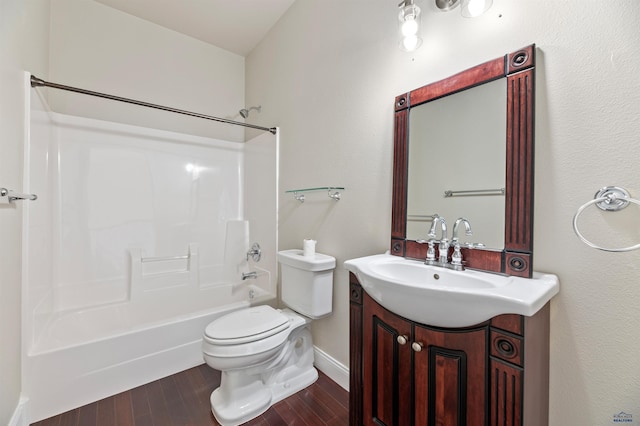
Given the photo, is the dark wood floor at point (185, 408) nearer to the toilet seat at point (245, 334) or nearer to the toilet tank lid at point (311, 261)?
the toilet seat at point (245, 334)

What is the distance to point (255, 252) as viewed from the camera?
2496mm

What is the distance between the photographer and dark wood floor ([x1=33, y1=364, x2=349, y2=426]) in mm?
1394

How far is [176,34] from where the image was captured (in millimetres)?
2516

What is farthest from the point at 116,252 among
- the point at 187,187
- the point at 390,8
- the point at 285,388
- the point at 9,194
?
the point at 390,8

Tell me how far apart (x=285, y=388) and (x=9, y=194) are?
1.68 metres

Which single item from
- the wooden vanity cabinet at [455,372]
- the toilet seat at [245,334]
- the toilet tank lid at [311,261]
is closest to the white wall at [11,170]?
the toilet seat at [245,334]

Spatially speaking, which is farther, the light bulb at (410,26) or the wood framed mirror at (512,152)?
the light bulb at (410,26)

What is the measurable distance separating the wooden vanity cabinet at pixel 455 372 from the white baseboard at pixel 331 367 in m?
0.54

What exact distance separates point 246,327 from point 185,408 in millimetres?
578

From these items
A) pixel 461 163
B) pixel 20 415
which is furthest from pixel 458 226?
pixel 20 415

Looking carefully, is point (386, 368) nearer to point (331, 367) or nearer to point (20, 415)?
point (331, 367)

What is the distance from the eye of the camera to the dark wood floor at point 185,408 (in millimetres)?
1394

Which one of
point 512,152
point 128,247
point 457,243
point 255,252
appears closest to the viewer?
point 512,152

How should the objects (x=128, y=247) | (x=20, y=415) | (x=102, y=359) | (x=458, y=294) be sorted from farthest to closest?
(x=128, y=247) → (x=102, y=359) → (x=20, y=415) → (x=458, y=294)
